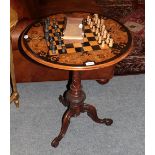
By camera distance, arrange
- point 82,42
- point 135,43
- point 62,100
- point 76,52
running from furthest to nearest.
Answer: point 135,43, point 62,100, point 82,42, point 76,52

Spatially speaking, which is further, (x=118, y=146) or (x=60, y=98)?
(x=60, y=98)

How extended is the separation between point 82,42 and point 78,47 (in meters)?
0.09

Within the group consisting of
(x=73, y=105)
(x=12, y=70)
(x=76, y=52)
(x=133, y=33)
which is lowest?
(x=73, y=105)

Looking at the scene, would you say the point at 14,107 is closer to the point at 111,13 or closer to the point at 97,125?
the point at 97,125

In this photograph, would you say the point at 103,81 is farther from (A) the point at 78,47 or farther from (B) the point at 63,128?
(A) the point at 78,47

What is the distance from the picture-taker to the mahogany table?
6.61 feet

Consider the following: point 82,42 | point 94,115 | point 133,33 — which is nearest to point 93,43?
point 82,42

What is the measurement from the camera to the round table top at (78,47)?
6.61 ft

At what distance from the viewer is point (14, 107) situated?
297cm

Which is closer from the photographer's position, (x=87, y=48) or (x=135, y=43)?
(x=87, y=48)

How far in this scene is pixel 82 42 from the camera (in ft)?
7.41

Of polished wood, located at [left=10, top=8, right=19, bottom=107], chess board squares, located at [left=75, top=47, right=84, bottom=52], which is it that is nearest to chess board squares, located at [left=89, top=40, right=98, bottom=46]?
chess board squares, located at [left=75, top=47, right=84, bottom=52]

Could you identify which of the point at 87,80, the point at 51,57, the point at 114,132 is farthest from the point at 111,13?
the point at 51,57

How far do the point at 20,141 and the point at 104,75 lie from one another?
121 cm
